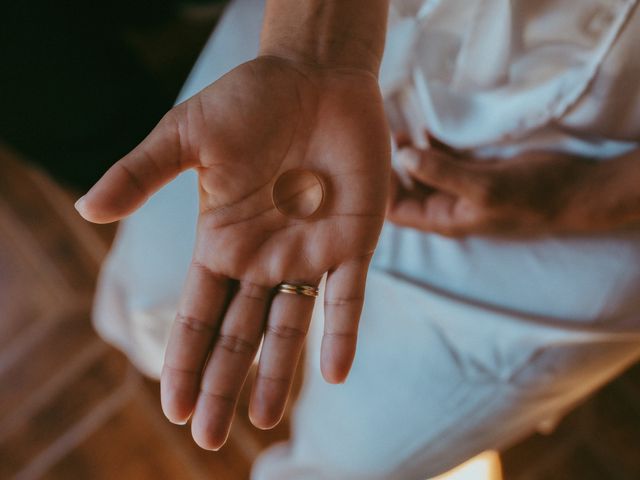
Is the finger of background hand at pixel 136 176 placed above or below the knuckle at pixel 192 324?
above

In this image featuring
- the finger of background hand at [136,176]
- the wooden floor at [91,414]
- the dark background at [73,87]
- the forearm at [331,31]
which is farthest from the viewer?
the wooden floor at [91,414]

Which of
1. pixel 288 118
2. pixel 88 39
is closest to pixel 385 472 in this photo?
pixel 288 118

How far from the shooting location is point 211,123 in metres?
0.62

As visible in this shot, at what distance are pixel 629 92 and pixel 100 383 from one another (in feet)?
3.92

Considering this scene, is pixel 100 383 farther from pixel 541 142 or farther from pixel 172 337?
pixel 541 142

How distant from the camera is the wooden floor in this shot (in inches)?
50.2

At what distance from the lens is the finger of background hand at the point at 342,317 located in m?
0.63

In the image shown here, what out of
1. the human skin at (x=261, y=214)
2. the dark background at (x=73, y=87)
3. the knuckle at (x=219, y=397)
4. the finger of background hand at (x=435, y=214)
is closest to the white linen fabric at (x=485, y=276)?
the finger of background hand at (x=435, y=214)

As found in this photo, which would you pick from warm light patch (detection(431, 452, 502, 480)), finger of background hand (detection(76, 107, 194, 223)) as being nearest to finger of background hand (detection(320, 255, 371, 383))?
finger of background hand (detection(76, 107, 194, 223))

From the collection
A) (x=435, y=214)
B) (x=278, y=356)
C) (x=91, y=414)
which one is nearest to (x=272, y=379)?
(x=278, y=356)

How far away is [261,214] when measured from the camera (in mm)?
670

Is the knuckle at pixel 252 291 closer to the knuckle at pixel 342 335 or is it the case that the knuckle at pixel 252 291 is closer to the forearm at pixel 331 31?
the knuckle at pixel 342 335

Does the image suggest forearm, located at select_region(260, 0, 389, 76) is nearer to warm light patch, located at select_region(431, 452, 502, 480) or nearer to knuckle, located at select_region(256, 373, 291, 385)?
knuckle, located at select_region(256, 373, 291, 385)

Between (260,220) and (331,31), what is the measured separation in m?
0.27
